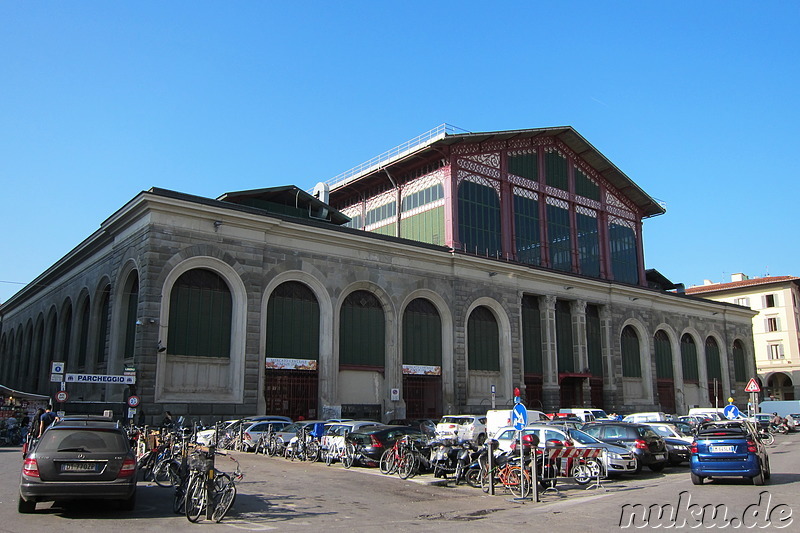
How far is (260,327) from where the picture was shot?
35219 mm

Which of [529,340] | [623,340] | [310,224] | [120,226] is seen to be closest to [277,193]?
[310,224]

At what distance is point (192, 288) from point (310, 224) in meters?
7.73

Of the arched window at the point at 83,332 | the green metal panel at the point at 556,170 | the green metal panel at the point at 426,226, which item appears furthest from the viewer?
the green metal panel at the point at 556,170

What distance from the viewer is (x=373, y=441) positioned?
73.6ft

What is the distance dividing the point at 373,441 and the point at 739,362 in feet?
195

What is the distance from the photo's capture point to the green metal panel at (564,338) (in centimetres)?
5128

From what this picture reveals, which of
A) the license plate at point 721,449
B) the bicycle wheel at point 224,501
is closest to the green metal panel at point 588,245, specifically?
the license plate at point 721,449

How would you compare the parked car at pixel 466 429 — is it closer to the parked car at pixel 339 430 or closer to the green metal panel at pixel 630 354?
the parked car at pixel 339 430

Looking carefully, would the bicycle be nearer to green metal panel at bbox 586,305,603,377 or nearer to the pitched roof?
green metal panel at bbox 586,305,603,377

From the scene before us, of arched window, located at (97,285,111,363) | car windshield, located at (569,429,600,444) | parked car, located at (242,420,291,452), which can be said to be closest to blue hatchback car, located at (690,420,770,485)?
car windshield, located at (569,429,600,444)

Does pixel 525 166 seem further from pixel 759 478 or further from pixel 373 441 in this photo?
pixel 759 478

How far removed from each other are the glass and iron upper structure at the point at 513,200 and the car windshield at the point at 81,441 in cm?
3473

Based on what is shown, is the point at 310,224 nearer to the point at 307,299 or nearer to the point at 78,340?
the point at 307,299

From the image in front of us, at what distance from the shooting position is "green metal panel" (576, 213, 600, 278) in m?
56.0
